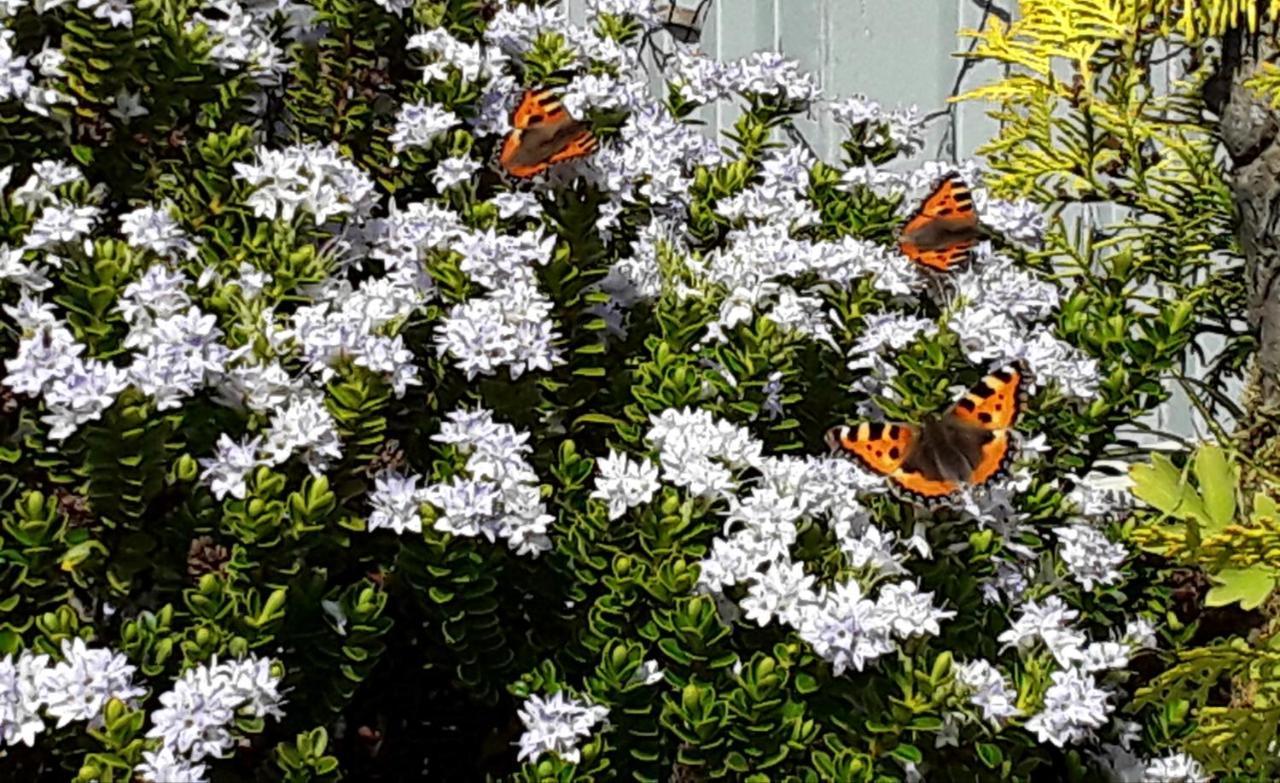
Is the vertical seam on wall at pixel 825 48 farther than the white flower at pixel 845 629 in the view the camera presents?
Yes

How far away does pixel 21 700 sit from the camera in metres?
1.75

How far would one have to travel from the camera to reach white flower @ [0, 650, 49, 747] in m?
1.72

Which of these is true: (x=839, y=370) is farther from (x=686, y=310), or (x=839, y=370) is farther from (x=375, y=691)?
(x=375, y=691)

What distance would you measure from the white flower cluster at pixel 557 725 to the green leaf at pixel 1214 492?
987 millimetres

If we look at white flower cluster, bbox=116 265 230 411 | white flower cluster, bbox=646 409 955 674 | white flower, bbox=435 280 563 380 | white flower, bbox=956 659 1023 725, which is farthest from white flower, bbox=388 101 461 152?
white flower, bbox=956 659 1023 725

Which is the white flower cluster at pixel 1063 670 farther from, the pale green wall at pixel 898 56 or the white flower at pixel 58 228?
the pale green wall at pixel 898 56

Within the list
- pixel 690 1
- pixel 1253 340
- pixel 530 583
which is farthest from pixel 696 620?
pixel 690 1

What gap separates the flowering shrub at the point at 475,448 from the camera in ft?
6.29

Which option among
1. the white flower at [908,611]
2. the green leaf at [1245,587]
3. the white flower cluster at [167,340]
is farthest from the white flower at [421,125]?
the green leaf at [1245,587]

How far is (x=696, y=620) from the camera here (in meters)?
1.96

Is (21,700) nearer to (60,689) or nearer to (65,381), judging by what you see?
(60,689)

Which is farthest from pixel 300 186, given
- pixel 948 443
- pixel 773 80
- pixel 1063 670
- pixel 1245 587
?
pixel 1245 587

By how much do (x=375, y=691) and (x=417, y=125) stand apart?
979 millimetres

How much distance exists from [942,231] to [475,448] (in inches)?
39.1
